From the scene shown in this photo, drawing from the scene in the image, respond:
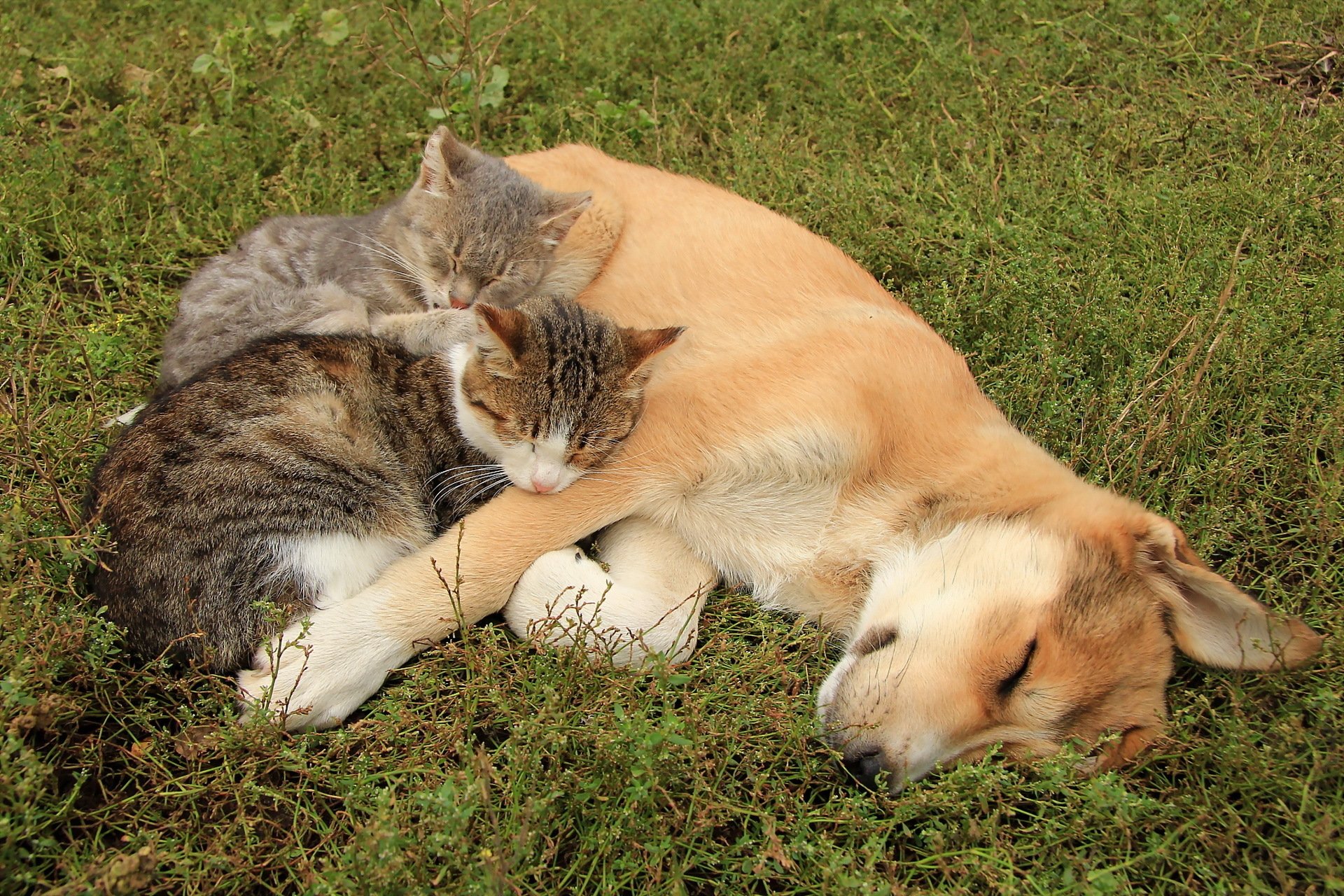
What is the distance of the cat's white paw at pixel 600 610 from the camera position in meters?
3.42

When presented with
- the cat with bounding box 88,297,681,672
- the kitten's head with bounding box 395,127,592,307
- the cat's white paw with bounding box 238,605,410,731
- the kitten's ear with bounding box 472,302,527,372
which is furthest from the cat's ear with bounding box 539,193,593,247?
the cat's white paw with bounding box 238,605,410,731

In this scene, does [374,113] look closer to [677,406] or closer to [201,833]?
[677,406]

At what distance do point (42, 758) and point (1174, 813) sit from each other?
3.38m

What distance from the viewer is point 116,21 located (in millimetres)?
6316

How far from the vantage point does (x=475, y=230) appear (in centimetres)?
458

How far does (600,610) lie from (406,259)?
2.11 m

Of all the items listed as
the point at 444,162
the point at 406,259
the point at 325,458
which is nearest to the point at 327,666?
the point at 325,458

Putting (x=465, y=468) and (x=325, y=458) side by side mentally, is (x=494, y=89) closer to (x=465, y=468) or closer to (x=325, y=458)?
(x=465, y=468)

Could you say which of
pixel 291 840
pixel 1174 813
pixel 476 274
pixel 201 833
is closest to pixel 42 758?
pixel 201 833

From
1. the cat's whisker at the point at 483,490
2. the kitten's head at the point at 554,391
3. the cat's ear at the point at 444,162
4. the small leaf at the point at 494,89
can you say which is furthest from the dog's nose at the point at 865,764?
the small leaf at the point at 494,89

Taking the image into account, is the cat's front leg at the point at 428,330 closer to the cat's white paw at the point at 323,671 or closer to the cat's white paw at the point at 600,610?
the cat's white paw at the point at 600,610

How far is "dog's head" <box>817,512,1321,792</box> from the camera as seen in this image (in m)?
3.09

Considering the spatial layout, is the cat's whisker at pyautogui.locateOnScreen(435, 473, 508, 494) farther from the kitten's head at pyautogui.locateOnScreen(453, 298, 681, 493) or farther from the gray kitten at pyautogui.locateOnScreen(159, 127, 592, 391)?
the gray kitten at pyautogui.locateOnScreen(159, 127, 592, 391)

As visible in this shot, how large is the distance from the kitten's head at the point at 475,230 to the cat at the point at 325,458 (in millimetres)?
563
